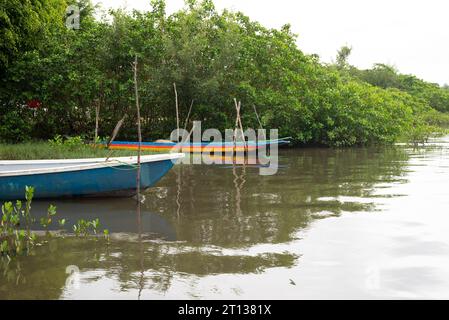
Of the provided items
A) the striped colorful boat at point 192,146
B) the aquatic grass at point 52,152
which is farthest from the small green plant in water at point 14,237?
the striped colorful boat at point 192,146

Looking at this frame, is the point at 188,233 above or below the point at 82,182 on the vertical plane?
below

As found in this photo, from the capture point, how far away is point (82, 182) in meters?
8.26

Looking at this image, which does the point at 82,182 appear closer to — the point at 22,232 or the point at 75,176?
the point at 75,176

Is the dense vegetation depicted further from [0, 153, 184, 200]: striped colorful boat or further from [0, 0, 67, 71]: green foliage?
[0, 153, 184, 200]: striped colorful boat

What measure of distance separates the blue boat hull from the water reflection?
0.21 m

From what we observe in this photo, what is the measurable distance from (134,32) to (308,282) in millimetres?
15182

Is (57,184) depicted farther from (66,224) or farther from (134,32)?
(134,32)

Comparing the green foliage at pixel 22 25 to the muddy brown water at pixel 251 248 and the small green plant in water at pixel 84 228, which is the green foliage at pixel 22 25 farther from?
the small green plant in water at pixel 84 228

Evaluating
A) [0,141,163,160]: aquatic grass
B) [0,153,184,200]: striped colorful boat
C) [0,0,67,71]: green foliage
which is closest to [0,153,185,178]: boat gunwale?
[0,153,184,200]: striped colorful boat

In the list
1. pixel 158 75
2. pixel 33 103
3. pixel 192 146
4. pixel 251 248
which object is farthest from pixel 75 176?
pixel 158 75

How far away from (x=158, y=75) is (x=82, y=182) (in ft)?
35.7

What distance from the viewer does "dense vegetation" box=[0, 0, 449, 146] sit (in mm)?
17109

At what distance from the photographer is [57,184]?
8.16m
